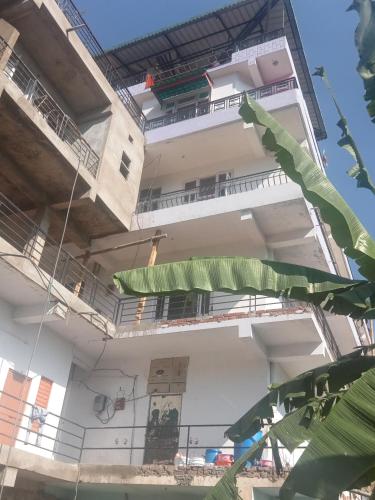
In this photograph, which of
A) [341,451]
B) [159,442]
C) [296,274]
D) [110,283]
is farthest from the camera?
[110,283]

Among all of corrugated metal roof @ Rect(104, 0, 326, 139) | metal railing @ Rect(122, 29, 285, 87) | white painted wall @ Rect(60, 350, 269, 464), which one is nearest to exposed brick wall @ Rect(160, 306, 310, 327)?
white painted wall @ Rect(60, 350, 269, 464)

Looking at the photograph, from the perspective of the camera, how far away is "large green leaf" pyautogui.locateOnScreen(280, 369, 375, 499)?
142 inches

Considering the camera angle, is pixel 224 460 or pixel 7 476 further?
pixel 224 460

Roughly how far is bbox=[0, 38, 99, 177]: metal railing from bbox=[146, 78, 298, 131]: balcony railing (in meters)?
4.48

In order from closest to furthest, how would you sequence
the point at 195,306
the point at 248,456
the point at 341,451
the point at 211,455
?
the point at 341,451
the point at 248,456
the point at 211,455
the point at 195,306

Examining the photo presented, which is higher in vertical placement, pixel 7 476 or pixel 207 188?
pixel 207 188

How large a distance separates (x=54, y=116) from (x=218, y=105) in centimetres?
630

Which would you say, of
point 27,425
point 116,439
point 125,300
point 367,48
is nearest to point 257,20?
point 125,300

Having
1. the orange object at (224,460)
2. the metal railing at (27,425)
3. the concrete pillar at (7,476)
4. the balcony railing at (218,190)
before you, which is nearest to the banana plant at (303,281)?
the orange object at (224,460)

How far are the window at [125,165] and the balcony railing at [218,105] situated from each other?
314 centimetres

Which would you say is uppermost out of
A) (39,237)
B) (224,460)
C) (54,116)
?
(54,116)

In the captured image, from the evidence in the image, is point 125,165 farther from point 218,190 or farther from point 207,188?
point 218,190

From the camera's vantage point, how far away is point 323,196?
218 inches

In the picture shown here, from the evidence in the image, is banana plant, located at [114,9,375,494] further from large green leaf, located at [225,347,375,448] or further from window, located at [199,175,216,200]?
window, located at [199,175,216,200]
